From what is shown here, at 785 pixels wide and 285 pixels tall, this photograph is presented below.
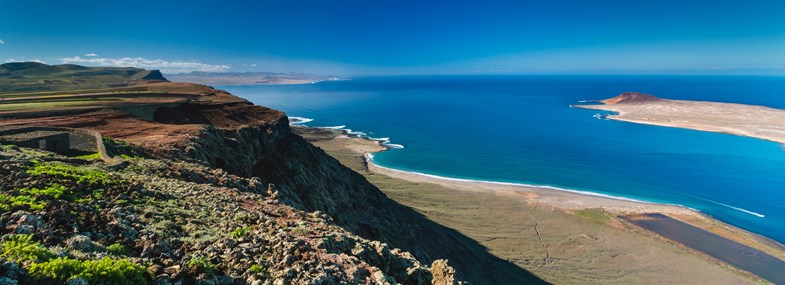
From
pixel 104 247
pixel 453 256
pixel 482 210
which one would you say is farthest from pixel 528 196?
pixel 104 247

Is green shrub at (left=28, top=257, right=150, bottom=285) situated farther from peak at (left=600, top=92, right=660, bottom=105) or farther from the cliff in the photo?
peak at (left=600, top=92, right=660, bottom=105)

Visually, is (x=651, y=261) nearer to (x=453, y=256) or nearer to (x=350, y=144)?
(x=453, y=256)

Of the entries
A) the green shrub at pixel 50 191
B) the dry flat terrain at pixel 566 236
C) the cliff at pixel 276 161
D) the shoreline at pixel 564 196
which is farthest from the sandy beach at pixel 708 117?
the green shrub at pixel 50 191

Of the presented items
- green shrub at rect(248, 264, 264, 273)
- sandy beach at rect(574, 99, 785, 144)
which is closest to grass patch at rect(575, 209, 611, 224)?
green shrub at rect(248, 264, 264, 273)

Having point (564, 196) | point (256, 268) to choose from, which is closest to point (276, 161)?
point (256, 268)

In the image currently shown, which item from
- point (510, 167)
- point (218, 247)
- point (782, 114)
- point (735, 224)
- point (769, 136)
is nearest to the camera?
point (218, 247)

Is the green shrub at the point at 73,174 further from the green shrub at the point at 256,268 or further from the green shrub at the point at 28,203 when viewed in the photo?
the green shrub at the point at 256,268
